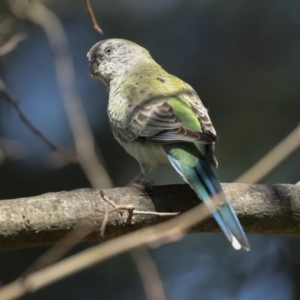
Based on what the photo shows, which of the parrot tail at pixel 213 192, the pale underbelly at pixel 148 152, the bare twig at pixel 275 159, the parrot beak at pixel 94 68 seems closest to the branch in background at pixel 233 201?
the parrot tail at pixel 213 192

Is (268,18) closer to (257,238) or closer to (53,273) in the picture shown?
(257,238)

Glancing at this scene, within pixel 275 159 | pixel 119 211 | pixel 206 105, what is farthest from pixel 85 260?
pixel 206 105

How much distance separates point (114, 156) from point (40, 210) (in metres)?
3.01

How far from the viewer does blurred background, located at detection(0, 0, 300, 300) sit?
5.78 metres

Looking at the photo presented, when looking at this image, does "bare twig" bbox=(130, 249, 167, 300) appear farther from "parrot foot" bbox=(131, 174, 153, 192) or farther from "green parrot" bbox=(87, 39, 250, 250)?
"parrot foot" bbox=(131, 174, 153, 192)

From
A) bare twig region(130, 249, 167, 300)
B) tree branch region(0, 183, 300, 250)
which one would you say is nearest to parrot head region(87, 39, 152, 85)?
tree branch region(0, 183, 300, 250)

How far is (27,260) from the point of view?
17.9 ft

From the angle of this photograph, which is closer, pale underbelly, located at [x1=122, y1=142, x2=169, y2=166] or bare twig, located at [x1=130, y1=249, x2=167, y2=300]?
bare twig, located at [x1=130, y1=249, x2=167, y2=300]

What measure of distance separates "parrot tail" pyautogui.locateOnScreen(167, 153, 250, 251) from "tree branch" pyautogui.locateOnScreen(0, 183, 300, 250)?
15 centimetres

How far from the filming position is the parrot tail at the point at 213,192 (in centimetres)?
258

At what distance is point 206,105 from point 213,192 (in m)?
3.36

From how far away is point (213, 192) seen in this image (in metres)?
2.87

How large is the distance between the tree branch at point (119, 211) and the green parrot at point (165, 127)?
0.57 ft

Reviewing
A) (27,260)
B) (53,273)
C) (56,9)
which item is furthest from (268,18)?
(53,273)
